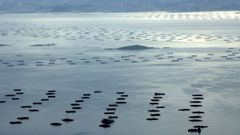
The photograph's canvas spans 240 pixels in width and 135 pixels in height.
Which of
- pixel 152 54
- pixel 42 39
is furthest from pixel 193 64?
pixel 42 39

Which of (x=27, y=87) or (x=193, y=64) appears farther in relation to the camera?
(x=193, y=64)

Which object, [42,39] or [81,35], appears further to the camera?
[81,35]

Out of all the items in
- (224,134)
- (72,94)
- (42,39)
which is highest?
(42,39)

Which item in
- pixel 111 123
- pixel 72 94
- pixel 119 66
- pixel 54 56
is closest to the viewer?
pixel 111 123

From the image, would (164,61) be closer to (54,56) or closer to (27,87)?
(54,56)

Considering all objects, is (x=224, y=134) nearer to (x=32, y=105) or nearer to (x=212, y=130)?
(x=212, y=130)

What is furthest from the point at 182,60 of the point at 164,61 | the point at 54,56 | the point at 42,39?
the point at 42,39

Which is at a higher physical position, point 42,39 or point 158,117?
point 42,39

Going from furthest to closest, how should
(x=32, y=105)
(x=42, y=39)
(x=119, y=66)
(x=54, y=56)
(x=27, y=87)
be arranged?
(x=42, y=39) → (x=54, y=56) → (x=119, y=66) → (x=27, y=87) → (x=32, y=105)

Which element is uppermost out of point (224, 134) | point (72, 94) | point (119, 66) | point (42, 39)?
point (42, 39)
